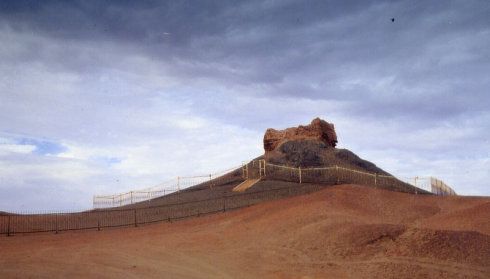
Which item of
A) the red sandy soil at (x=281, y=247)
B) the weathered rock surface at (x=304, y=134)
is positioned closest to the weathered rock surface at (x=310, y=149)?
the weathered rock surface at (x=304, y=134)

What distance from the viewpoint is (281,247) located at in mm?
17812

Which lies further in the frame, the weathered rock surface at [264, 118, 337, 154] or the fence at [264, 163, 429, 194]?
the weathered rock surface at [264, 118, 337, 154]

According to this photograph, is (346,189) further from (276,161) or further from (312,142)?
(312,142)

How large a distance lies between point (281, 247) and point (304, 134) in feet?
106

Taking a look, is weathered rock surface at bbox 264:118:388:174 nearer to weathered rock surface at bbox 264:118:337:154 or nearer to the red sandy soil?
weathered rock surface at bbox 264:118:337:154

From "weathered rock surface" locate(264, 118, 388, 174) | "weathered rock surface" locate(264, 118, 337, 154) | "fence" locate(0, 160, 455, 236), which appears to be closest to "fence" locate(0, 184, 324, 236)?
"fence" locate(0, 160, 455, 236)

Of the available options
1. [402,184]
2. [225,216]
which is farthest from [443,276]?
[402,184]

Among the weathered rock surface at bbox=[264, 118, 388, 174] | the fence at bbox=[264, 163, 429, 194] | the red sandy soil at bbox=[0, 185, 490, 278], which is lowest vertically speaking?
the red sandy soil at bbox=[0, 185, 490, 278]

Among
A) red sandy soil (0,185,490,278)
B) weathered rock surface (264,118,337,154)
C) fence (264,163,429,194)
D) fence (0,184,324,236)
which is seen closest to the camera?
red sandy soil (0,185,490,278)

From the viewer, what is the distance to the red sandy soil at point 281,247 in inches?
556

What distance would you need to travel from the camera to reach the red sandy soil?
46.4 feet

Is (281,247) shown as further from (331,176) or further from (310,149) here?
(310,149)

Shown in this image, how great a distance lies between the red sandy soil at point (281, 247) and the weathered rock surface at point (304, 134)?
24477 mm

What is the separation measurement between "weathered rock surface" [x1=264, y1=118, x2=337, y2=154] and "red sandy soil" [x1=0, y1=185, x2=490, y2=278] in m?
24.5
